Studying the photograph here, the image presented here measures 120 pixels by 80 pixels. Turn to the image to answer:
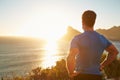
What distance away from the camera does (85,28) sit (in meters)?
3.91

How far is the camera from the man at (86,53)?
12.3 ft

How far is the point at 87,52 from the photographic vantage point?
3818 millimetres

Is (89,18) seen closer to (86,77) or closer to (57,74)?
(86,77)

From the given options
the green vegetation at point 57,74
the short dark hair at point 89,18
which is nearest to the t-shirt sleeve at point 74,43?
the short dark hair at point 89,18

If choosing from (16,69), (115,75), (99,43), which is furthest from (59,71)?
(16,69)

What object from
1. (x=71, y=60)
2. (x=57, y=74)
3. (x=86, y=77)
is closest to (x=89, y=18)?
(x=71, y=60)

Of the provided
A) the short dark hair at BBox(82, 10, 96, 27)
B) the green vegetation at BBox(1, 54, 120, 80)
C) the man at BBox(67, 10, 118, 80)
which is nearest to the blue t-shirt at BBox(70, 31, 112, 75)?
the man at BBox(67, 10, 118, 80)

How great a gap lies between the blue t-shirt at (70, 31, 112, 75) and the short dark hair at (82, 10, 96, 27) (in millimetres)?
120

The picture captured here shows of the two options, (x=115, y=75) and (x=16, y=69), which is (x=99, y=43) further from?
(x=16, y=69)

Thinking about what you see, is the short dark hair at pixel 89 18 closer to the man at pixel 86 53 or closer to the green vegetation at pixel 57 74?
the man at pixel 86 53

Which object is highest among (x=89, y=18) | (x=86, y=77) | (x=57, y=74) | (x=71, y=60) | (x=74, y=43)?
(x=89, y=18)

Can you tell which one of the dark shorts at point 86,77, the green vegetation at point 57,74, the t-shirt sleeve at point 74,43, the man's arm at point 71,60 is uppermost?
the green vegetation at point 57,74

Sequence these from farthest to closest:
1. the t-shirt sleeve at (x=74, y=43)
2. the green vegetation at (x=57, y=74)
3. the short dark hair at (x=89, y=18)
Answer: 1. the green vegetation at (x=57, y=74)
2. the short dark hair at (x=89, y=18)
3. the t-shirt sleeve at (x=74, y=43)

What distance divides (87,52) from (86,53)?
0.06 feet
